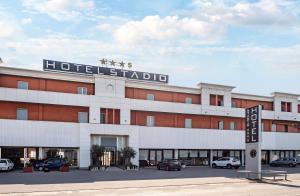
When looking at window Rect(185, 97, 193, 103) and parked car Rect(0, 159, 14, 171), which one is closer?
parked car Rect(0, 159, 14, 171)

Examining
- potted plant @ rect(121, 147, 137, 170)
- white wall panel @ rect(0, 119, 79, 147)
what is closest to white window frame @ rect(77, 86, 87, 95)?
white wall panel @ rect(0, 119, 79, 147)

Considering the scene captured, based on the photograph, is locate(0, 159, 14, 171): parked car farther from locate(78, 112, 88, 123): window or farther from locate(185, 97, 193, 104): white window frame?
locate(185, 97, 193, 104): white window frame

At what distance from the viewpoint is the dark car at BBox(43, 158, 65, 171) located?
4559 cm

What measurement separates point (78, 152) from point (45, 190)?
2521cm

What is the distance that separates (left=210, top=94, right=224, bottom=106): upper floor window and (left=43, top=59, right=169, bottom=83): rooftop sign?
7.27m

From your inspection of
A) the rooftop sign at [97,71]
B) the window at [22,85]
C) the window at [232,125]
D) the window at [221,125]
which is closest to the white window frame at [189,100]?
the rooftop sign at [97,71]

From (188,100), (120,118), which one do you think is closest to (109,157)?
(120,118)

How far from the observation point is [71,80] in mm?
52094

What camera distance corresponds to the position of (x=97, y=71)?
54.6 meters

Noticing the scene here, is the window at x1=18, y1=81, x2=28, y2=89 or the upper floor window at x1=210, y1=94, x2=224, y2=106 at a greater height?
the window at x1=18, y1=81, x2=28, y2=89

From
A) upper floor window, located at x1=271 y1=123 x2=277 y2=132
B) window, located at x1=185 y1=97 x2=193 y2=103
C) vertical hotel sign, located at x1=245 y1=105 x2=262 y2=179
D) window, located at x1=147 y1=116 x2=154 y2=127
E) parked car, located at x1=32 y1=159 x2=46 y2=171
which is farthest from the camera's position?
upper floor window, located at x1=271 y1=123 x2=277 y2=132

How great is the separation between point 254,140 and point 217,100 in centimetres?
2489

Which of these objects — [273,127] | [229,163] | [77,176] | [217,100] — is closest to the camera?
[77,176]

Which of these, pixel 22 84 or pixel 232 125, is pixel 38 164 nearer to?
pixel 22 84
